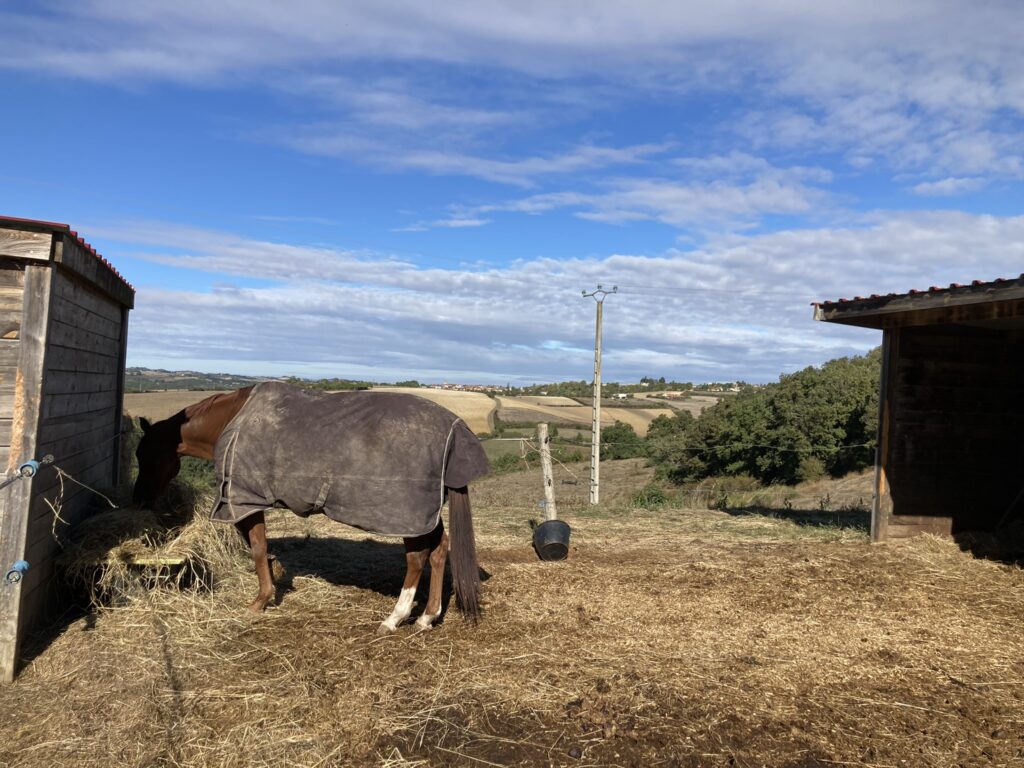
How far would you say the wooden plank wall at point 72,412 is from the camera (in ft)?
13.8

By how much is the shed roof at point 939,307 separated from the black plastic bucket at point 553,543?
3.78m

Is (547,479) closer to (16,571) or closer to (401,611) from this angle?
(401,611)

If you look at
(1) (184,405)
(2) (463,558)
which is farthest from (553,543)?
(1) (184,405)

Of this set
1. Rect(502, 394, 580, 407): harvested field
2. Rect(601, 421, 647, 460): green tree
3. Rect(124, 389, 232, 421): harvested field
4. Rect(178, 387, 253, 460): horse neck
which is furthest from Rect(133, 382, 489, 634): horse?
Rect(502, 394, 580, 407): harvested field

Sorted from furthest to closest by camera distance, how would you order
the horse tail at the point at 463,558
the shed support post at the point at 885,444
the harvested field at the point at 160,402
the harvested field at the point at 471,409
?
1. the harvested field at the point at 471,409
2. the harvested field at the point at 160,402
3. the shed support post at the point at 885,444
4. the horse tail at the point at 463,558

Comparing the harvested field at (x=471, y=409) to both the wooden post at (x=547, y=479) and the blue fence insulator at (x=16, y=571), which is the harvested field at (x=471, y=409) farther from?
the blue fence insulator at (x=16, y=571)

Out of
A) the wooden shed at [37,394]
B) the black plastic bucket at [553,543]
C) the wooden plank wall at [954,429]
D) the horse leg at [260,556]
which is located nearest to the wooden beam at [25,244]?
the wooden shed at [37,394]

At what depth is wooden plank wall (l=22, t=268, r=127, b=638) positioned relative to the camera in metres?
4.20

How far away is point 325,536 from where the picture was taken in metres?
7.99

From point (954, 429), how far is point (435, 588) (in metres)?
6.59

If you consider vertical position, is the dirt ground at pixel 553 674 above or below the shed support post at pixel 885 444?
below

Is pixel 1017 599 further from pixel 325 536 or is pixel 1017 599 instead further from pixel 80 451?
pixel 80 451

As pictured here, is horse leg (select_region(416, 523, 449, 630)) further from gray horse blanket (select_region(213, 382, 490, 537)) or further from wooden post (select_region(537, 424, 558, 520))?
wooden post (select_region(537, 424, 558, 520))

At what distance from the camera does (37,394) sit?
4.00 meters
